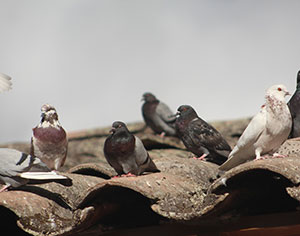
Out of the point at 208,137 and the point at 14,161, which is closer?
the point at 14,161

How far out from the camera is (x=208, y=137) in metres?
7.27

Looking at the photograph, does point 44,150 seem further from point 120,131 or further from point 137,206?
point 137,206

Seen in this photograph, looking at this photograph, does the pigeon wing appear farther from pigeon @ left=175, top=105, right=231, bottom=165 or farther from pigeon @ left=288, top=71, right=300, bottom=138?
pigeon @ left=175, top=105, right=231, bottom=165

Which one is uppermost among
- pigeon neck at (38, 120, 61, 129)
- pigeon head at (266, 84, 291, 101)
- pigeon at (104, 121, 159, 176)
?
pigeon head at (266, 84, 291, 101)

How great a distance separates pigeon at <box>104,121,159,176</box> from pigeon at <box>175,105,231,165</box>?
5.38ft

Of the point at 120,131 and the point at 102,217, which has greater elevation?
the point at 120,131

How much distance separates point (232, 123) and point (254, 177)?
6053 mm

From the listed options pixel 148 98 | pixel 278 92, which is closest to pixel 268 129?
pixel 278 92

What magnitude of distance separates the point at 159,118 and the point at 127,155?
670 cm

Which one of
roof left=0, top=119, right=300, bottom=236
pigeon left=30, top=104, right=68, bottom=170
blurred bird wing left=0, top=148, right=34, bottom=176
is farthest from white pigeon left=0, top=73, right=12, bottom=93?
pigeon left=30, top=104, right=68, bottom=170

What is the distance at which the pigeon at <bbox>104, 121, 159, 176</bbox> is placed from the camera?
5.52m

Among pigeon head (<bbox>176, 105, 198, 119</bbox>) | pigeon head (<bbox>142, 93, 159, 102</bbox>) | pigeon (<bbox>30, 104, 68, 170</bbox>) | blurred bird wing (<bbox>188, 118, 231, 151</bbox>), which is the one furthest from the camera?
pigeon head (<bbox>142, 93, 159, 102</bbox>)

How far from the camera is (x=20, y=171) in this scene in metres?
4.70

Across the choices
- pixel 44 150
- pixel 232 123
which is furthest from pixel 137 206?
pixel 232 123
